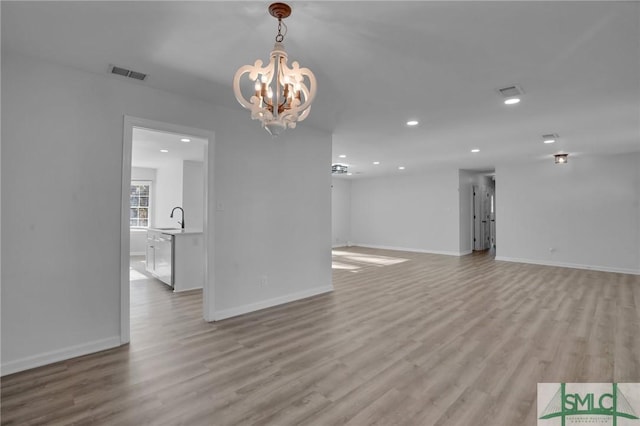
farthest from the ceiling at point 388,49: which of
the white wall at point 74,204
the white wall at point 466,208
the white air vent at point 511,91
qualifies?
the white wall at point 466,208

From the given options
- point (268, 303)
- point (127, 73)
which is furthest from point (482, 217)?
point (127, 73)

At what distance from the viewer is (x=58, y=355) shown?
2.72m

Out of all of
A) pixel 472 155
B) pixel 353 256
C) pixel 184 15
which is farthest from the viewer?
pixel 353 256

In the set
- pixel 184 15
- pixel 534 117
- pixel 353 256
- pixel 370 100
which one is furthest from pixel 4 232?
pixel 353 256

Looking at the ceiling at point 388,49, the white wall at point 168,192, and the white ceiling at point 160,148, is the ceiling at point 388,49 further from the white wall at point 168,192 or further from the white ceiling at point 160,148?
the white wall at point 168,192

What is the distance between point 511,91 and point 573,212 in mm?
5805

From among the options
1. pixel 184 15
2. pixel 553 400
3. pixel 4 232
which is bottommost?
pixel 553 400

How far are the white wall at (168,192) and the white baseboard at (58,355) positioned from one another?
5.57 metres

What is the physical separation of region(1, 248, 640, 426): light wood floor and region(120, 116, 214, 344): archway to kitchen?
54 cm

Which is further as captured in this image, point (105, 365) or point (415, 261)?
point (415, 261)

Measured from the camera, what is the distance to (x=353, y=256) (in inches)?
365

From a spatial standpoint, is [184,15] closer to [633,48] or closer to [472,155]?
[633,48]

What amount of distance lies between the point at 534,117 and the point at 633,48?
6.07 ft

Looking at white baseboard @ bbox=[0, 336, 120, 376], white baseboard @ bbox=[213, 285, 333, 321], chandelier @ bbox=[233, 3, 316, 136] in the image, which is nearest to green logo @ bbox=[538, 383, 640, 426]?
chandelier @ bbox=[233, 3, 316, 136]
